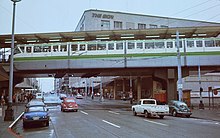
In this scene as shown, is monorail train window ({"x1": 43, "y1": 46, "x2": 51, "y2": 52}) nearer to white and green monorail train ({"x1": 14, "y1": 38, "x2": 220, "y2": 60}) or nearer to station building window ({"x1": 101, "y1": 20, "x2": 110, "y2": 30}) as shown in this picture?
white and green monorail train ({"x1": 14, "y1": 38, "x2": 220, "y2": 60})

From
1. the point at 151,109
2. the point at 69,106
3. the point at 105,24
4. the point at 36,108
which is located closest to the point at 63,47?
the point at 69,106

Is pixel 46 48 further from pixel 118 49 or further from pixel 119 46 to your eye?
pixel 119 46

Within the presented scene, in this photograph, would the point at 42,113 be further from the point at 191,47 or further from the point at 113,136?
the point at 191,47

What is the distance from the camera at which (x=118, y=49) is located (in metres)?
40.7

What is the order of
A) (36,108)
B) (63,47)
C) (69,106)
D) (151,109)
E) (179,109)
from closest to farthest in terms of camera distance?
(36,108) < (151,109) < (179,109) < (69,106) < (63,47)

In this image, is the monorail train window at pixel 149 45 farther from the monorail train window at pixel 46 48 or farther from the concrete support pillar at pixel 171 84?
the monorail train window at pixel 46 48

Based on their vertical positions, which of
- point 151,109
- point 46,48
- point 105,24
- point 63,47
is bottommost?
point 151,109

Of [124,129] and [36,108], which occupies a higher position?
[36,108]

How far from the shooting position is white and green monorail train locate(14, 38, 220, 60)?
39969 mm

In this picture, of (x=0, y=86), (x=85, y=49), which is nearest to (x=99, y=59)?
(x=85, y=49)

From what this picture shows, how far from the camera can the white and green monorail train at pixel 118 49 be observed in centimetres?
3997

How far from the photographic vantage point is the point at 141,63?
40.2 meters

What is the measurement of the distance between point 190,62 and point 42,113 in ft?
88.9

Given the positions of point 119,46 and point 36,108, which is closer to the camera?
point 36,108
